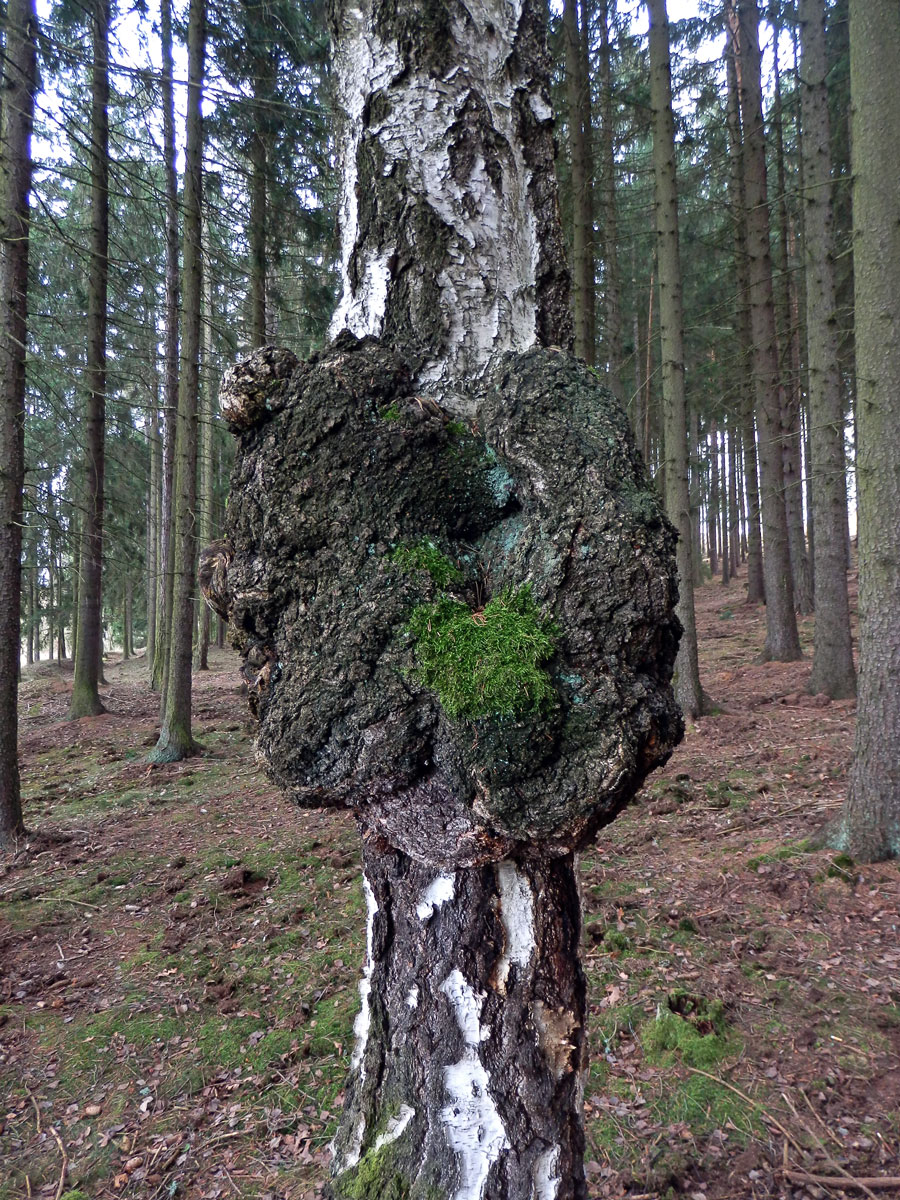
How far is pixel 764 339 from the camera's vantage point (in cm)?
996

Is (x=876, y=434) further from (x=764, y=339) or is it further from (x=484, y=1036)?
(x=764, y=339)

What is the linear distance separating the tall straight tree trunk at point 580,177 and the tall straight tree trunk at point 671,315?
0.92 metres

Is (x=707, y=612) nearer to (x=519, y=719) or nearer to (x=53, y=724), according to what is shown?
(x=53, y=724)

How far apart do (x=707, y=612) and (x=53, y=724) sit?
48.2 ft

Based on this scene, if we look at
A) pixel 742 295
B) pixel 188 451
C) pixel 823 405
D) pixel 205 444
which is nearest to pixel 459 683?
pixel 823 405

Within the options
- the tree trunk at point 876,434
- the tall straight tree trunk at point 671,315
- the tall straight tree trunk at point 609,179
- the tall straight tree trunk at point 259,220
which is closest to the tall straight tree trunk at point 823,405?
the tall straight tree trunk at point 671,315

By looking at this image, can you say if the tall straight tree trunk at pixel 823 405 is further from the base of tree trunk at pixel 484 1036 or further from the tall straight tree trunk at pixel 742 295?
the base of tree trunk at pixel 484 1036

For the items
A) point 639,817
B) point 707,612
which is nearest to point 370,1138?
point 639,817

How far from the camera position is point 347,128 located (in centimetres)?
171

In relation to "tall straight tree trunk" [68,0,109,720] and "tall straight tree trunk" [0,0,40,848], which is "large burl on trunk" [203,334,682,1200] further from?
"tall straight tree trunk" [68,0,109,720]

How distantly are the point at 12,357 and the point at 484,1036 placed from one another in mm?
6612

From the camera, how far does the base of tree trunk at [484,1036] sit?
1436 mm

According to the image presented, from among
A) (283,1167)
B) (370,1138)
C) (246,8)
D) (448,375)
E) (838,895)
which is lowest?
(283,1167)

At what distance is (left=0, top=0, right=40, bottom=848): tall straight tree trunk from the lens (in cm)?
583
